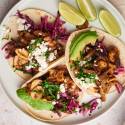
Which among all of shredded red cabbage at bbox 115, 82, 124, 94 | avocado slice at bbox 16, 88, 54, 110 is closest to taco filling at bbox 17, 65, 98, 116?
avocado slice at bbox 16, 88, 54, 110

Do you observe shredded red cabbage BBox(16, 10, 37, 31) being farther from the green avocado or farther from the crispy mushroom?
the crispy mushroom

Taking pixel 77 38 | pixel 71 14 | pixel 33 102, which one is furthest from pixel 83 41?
pixel 33 102

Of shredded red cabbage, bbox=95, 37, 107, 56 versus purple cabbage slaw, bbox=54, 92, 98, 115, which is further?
purple cabbage slaw, bbox=54, 92, 98, 115

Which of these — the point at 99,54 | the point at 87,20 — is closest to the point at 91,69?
the point at 99,54

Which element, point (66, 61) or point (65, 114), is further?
point (65, 114)

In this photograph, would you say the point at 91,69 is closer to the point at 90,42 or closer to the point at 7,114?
the point at 90,42
